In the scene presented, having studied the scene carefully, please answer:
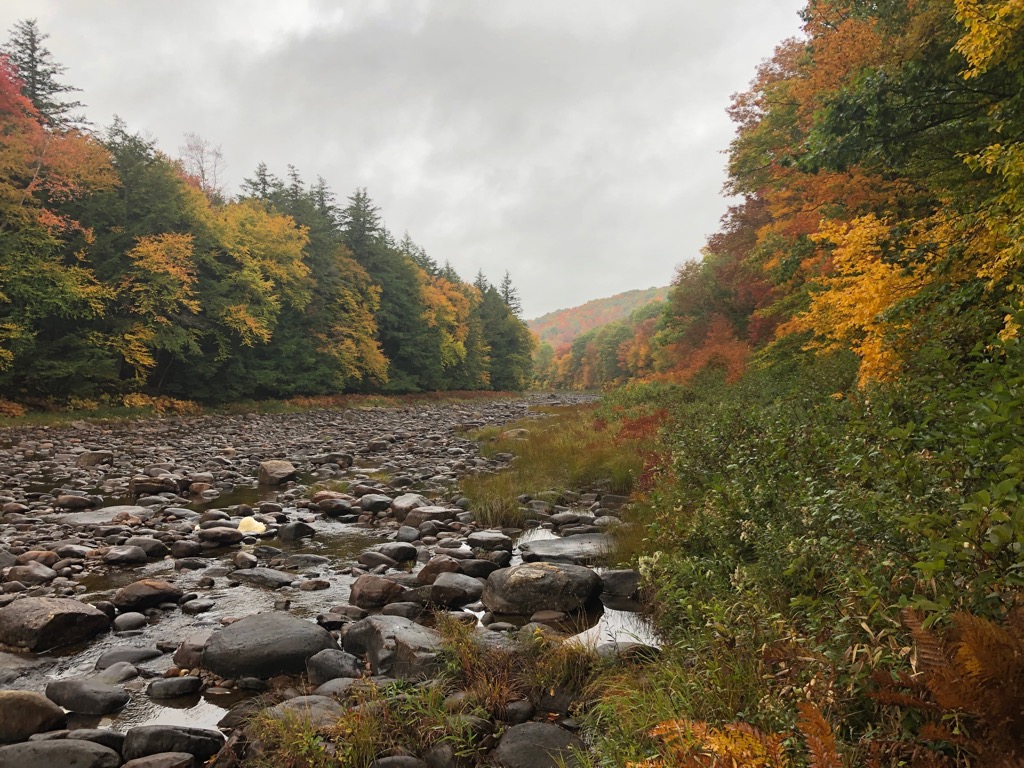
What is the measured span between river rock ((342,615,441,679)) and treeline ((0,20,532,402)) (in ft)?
77.3

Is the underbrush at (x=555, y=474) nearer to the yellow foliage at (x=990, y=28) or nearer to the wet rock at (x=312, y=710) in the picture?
the wet rock at (x=312, y=710)

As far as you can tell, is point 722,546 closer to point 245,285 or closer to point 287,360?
point 245,285

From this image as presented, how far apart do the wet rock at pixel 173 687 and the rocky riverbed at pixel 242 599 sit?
0.04 ft

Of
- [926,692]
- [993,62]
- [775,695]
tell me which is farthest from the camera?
[993,62]

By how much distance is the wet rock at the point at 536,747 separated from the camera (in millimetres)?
3291

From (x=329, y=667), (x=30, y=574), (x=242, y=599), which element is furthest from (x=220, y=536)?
(x=329, y=667)

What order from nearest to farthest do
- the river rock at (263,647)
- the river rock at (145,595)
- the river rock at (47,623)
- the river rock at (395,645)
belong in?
the river rock at (395,645) < the river rock at (263,647) < the river rock at (47,623) < the river rock at (145,595)

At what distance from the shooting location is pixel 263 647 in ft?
15.3

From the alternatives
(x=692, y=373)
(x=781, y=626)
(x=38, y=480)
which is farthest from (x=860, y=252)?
(x=692, y=373)

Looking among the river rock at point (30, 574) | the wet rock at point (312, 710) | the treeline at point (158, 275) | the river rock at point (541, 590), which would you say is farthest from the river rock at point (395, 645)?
the treeline at point (158, 275)

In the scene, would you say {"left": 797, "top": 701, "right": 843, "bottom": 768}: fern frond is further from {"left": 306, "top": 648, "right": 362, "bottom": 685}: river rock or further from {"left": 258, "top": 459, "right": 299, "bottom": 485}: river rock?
{"left": 258, "top": 459, "right": 299, "bottom": 485}: river rock

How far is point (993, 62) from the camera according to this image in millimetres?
6801

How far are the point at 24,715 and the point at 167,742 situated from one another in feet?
3.44

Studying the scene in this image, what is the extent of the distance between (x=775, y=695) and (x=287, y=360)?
127ft
